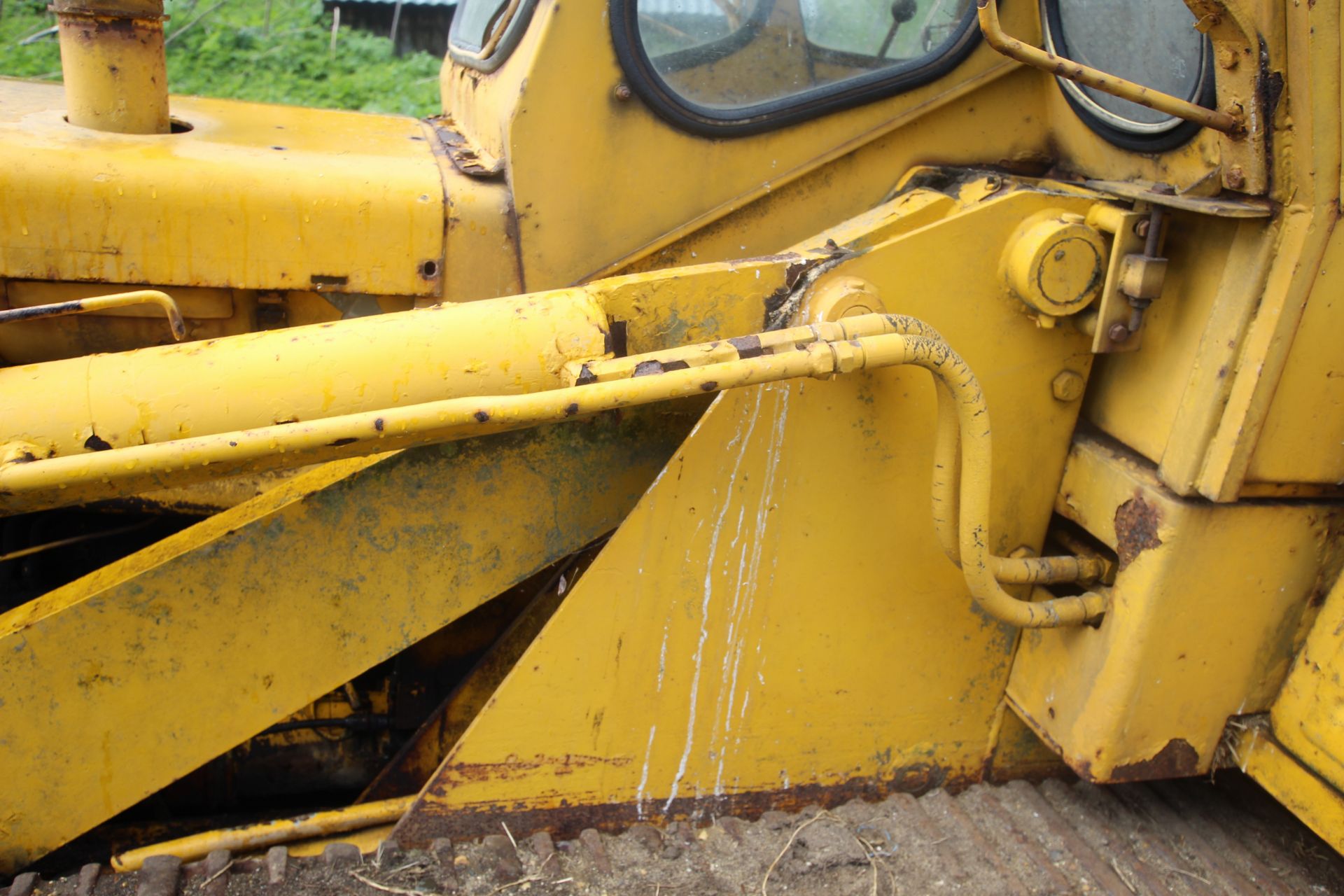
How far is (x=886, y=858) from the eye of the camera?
2053 mm

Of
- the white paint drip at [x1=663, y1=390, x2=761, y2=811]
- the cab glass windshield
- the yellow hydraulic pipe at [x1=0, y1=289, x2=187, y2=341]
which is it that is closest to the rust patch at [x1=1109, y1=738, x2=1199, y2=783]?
the white paint drip at [x1=663, y1=390, x2=761, y2=811]

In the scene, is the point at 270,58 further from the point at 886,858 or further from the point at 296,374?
the point at 886,858

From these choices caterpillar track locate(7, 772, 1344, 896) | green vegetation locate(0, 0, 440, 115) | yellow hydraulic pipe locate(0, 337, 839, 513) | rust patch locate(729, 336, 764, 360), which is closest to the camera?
yellow hydraulic pipe locate(0, 337, 839, 513)

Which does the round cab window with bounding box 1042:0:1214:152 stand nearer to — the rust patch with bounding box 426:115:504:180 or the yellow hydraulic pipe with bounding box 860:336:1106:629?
the yellow hydraulic pipe with bounding box 860:336:1106:629

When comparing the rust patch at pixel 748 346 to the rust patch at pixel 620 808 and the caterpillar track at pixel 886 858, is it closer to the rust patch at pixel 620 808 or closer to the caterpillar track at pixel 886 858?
the rust patch at pixel 620 808

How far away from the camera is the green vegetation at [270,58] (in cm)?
629

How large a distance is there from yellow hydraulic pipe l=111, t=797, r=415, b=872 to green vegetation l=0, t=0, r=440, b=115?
4.58 m

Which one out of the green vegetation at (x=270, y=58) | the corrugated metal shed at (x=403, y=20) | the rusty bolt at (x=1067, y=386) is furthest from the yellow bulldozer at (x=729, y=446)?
the corrugated metal shed at (x=403, y=20)

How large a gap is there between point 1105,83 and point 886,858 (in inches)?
55.4

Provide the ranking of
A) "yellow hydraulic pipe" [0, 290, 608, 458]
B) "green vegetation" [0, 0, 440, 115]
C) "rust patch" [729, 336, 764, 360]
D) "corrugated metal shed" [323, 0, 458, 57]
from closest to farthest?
"yellow hydraulic pipe" [0, 290, 608, 458] < "rust patch" [729, 336, 764, 360] < "green vegetation" [0, 0, 440, 115] < "corrugated metal shed" [323, 0, 458, 57]

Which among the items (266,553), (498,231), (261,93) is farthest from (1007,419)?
(261,93)

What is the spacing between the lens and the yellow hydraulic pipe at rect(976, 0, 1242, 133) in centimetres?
157

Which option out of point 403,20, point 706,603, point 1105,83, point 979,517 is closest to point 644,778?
point 706,603

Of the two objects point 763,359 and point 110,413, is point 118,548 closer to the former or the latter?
point 110,413
